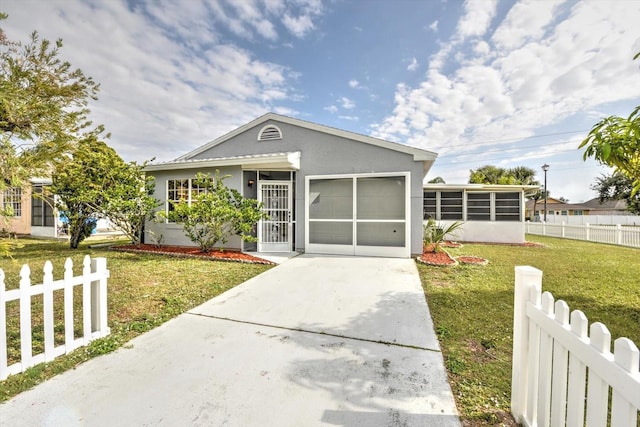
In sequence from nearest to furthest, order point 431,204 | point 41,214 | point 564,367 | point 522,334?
point 564,367 → point 522,334 → point 431,204 → point 41,214

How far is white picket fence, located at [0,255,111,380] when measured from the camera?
2.45m

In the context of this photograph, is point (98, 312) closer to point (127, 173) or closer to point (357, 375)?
point (357, 375)

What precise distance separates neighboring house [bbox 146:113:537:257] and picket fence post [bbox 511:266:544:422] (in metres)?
6.47

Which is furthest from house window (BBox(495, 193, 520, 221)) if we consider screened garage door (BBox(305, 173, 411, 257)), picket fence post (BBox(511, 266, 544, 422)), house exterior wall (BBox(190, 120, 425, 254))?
picket fence post (BBox(511, 266, 544, 422))

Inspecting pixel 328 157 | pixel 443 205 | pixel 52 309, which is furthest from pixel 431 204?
pixel 52 309

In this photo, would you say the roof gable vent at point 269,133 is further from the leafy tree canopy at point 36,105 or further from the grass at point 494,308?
the grass at point 494,308

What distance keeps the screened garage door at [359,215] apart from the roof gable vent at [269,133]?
91.8 inches

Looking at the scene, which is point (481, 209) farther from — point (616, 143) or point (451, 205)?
point (616, 143)

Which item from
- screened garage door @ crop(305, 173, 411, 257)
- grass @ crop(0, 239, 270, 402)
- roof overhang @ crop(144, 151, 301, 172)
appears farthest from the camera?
roof overhang @ crop(144, 151, 301, 172)

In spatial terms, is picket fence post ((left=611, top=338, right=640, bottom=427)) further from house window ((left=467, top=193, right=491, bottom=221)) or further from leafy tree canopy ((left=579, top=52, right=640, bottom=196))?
house window ((left=467, top=193, right=491, bottom=221))

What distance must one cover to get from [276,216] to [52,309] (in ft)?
23.1

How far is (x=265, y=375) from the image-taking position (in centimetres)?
257

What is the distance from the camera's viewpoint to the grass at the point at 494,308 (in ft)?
7.79

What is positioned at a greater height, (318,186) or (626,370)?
(318,186)
